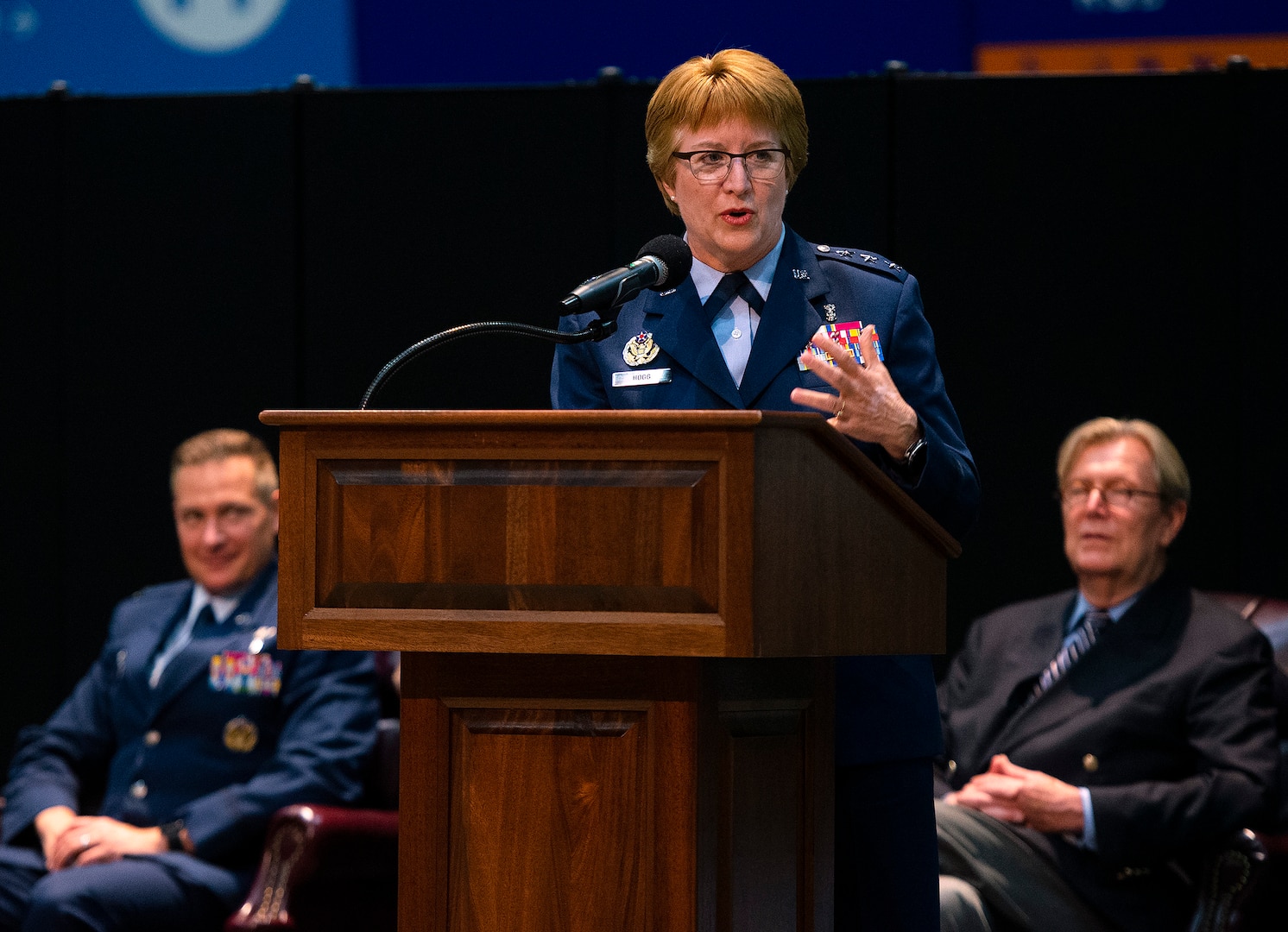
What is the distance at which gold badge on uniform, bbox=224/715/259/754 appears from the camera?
344 cm

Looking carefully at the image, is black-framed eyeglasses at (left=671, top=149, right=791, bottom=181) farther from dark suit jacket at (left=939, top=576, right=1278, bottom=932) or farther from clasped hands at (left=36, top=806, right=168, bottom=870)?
clasped hands at (left=36, top=806, right=168, bottom=870)

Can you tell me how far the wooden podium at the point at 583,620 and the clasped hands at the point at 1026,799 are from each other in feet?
4.95

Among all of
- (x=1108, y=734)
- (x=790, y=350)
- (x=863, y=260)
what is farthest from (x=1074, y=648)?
(x=790, y=350)

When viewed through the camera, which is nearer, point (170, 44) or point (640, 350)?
point (640, 350)

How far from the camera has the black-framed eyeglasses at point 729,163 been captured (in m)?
1.86

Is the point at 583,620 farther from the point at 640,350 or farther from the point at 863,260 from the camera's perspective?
the point at 863,260

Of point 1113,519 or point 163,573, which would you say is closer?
point 1113,519

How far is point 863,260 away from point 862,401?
1.32 ft

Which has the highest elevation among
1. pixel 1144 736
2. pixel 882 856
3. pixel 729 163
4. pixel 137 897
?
pixel 729 163

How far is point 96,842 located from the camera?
330cm

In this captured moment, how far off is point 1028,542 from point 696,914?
9.56ft

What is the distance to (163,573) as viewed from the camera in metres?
4.55

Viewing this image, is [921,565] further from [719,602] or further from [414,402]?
[414,402]

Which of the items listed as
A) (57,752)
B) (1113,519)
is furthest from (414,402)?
(1113,519)
